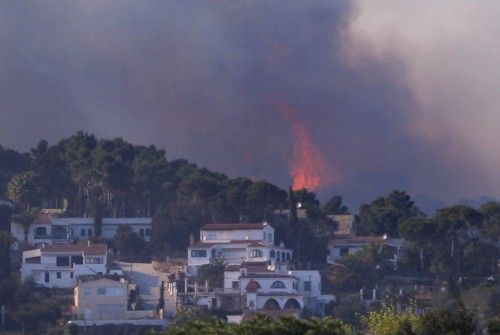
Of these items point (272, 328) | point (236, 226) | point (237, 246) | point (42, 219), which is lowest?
point (272, 328)

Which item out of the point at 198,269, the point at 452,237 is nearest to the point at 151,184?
the point at 198,269

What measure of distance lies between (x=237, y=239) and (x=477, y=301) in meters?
17.7

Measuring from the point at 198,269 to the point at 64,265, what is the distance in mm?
6987

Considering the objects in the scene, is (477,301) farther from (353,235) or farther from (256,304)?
(353,235)

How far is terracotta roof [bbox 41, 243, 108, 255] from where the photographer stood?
103875mm

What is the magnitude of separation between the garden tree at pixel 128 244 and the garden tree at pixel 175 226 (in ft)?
2.49

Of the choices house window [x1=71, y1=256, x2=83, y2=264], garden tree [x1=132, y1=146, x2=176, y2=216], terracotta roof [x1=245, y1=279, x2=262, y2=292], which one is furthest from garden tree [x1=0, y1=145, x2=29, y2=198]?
terracotta roof [x1=245, y1=279, x2=262, y2=292]

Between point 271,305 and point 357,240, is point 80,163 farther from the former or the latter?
point 271,305

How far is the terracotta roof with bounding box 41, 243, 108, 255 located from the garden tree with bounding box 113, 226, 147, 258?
2.64 metres

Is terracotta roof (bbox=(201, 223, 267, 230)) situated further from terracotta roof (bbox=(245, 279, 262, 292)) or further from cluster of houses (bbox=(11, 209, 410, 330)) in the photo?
terracotta roof (bbox=(245, 279, 262, 292))

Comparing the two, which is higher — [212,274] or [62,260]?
[62,260]

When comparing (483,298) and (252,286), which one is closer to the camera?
(483,298)

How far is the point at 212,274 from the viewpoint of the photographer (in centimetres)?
10462

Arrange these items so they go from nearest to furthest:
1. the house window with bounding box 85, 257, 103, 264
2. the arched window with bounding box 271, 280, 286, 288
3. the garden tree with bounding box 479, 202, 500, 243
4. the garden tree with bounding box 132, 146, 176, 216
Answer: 1. the arched window with bounding box 271, 280, 286, 288
2. the house window with bounding box 85, 257, 103, 264
3. the garden tree with bounding box 479, 202, 500, 243
4. the garden tree with bounding box 132, 146, 176, 216
